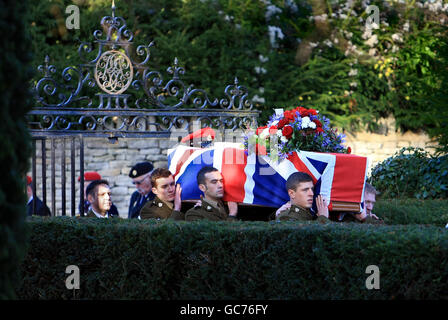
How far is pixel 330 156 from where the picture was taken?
501cm

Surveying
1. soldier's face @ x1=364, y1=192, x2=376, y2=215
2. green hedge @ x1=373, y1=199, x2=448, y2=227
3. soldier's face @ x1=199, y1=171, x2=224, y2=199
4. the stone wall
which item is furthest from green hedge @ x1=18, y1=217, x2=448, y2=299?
the stone wall

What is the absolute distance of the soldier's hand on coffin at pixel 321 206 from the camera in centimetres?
488

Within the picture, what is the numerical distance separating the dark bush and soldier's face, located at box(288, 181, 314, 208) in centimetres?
354

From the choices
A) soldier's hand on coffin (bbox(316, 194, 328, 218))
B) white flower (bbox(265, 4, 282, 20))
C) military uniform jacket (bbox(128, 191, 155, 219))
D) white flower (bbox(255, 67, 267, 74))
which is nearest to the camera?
soldier's hand on coffin (bbox(316, 194, 328, 218))

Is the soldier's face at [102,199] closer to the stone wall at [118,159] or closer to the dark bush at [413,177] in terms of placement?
the dark bush at [413,177]

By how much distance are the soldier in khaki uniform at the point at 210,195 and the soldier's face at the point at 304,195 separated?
65 cm

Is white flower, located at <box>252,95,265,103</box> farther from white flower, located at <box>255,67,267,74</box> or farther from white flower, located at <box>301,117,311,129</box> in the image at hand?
white flower, located at <box>301,117,311,129</box>

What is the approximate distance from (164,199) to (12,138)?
10.0ft

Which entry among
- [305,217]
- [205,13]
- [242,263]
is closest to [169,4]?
[205,13]

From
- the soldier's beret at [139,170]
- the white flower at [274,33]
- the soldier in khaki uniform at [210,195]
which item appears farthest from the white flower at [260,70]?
the soldier in khaki uniform at [210,195]

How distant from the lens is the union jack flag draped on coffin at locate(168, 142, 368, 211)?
5.03 m

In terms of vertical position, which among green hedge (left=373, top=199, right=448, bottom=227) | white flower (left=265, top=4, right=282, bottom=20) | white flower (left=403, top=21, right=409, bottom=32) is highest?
white flower (left=265, top=4, right=282, bottom=20)

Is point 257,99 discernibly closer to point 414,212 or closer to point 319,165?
point 414,212

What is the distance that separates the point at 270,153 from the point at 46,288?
223 centimetres
